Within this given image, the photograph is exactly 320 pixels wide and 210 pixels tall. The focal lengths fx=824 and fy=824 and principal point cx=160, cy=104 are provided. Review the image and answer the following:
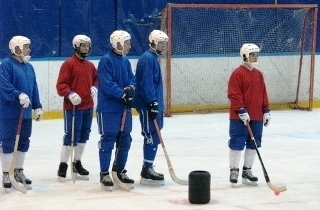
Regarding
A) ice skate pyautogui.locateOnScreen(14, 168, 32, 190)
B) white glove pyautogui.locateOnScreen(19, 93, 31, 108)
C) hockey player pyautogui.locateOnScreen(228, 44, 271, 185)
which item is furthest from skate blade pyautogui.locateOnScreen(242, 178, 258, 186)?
white glove pyautogui.locateOnScreen(19, 93, 31, 108)

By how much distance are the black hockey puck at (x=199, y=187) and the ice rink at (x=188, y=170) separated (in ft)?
0.19

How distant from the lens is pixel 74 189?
714 centimetres

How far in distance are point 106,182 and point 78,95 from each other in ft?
3.14

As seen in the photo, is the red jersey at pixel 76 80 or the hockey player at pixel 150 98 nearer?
the hockey player at pixel 150 98

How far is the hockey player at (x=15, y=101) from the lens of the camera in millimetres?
6928

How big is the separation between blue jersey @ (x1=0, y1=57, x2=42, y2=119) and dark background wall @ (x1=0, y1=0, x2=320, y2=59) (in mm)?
5084

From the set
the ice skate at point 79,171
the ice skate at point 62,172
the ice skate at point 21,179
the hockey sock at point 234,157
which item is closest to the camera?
the ice skate at point 21,179

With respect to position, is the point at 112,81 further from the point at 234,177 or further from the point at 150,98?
the point at 234,177

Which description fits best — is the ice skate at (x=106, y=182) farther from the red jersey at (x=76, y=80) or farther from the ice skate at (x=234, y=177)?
the ice skate at (x=234, y=177)

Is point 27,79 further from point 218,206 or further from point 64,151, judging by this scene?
point 218,206

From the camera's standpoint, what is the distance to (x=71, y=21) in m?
12.6

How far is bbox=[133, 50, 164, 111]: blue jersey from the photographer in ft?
23.5

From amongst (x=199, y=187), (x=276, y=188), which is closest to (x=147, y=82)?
(x=199, y=187)

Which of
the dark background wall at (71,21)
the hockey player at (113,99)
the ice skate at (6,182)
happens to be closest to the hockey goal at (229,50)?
the dark background wall at (71,21)
